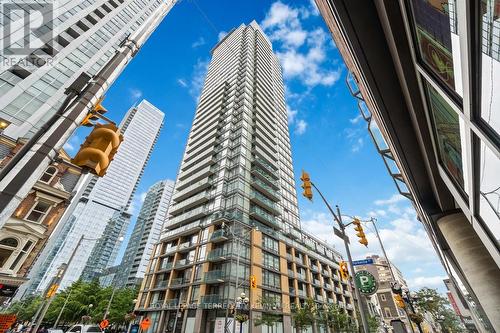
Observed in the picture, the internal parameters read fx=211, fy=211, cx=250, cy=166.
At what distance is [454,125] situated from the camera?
3883 millimetres

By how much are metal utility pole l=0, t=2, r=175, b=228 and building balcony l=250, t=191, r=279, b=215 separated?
36510 mm

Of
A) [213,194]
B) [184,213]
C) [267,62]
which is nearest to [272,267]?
[213,194]

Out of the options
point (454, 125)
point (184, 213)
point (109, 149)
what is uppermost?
point (184, 213)

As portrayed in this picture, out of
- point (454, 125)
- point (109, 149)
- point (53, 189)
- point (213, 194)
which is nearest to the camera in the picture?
point (109, 149)

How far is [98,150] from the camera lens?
10.2 ft

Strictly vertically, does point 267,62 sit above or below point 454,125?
above

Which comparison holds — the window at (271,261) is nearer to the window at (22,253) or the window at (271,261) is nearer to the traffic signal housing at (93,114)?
the window at (22,253)

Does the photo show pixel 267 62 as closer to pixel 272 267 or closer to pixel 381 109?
pixel 272 267

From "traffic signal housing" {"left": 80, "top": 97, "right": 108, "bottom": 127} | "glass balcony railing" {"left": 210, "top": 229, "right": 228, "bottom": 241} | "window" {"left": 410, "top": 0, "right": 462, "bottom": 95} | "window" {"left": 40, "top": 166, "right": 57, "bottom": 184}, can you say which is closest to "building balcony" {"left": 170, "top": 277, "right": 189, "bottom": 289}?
"glass balcony railing" {"left": 210, "top": 229, "right": 228, "bottom": 241}

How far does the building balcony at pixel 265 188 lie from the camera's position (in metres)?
42.5

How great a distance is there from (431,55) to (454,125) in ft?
4.42

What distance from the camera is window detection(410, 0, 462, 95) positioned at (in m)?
2.64

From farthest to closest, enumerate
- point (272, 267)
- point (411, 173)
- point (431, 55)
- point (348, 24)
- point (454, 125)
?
1. point (272, 267)
2. point (411, 173)
3. point (348, 24)
4. point (454, 125)
5. point (431, 55)

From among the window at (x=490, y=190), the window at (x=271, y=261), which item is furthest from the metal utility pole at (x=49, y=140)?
the window at (x=271, y=261)
